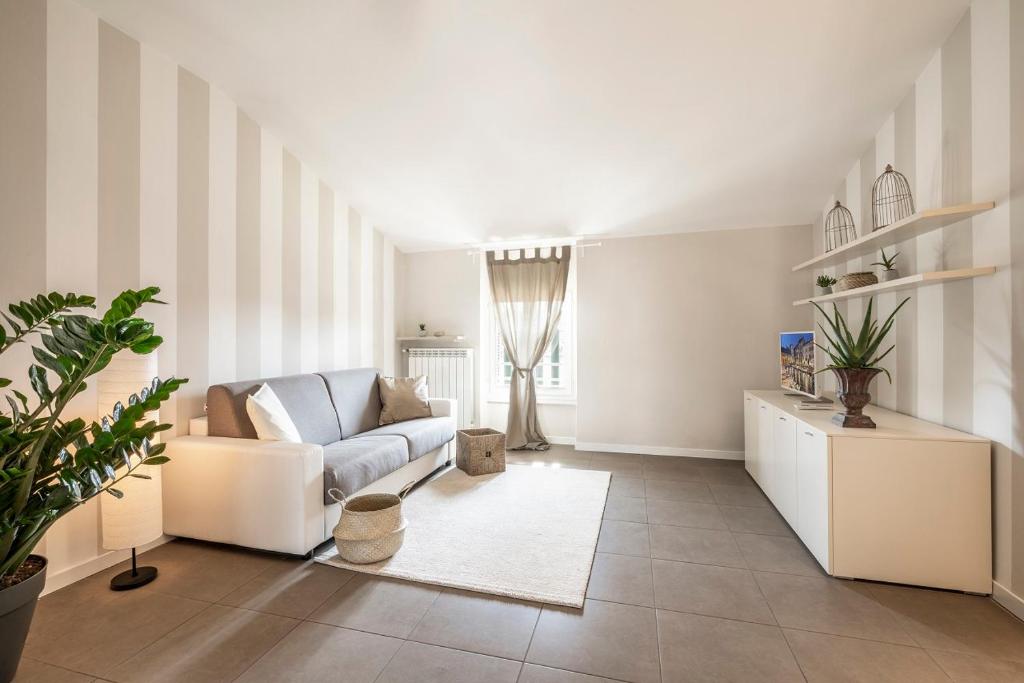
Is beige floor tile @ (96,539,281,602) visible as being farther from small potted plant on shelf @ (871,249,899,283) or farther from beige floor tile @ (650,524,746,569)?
small potted plant on shelf @ (871,249,899,283)

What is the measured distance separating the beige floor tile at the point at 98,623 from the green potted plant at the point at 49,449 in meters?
0.22

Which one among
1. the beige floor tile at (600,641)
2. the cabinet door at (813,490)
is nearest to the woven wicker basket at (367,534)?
the beige floor tile at (600,641)

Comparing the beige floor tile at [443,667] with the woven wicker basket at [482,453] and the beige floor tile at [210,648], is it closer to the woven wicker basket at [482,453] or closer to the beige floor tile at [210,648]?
the beige floor tile at [210,648]

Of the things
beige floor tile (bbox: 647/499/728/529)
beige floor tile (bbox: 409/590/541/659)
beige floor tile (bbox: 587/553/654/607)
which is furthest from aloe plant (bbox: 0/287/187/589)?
beige floor tile (bbox: 647/499/728/529)

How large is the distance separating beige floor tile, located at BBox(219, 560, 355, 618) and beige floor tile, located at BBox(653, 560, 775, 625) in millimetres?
1583

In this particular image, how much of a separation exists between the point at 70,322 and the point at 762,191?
4449 mm

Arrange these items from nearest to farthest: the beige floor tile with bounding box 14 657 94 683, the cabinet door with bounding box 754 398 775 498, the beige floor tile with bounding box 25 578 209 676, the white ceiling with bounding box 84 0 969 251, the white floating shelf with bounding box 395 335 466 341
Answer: the beige floor tile with bounding box 14 657 94 683
the beige floor tile with bounding box 25 578 209 676
the white ceiling with bounding box 84 0 969 251
the cabinet door with bounding box 754 398 775 498
the white floating shelf with bounding box 395 335 466 341

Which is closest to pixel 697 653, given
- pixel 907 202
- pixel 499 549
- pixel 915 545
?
pixel 499 549

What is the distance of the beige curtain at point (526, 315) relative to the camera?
4.75 m

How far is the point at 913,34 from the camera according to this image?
2236mm

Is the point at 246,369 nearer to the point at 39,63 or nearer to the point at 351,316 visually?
the point at 351,316

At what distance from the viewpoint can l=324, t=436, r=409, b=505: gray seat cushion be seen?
2.47 metres

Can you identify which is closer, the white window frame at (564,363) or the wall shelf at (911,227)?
the wall shelf at (911,227)

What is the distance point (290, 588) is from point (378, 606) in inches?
19.6
